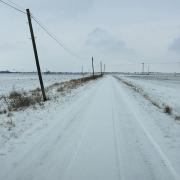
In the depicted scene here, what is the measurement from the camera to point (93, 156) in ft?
21.7

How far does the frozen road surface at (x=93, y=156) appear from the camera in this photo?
546cm

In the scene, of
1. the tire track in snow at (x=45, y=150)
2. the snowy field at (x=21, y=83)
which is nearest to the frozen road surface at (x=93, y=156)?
the tire track in snow at (x=45, y=150)

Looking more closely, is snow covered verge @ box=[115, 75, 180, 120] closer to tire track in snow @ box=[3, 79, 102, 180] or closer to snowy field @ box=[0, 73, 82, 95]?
tire track in snow @ box=[3, 79, 102, 180]

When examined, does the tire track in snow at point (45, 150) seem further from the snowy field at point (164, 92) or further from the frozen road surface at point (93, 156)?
the snowy field at point (164, 92)

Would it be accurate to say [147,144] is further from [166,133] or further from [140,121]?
[140,121]

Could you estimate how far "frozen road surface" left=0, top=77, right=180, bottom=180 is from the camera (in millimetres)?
5461

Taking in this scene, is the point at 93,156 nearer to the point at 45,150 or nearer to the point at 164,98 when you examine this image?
the point at 45,150

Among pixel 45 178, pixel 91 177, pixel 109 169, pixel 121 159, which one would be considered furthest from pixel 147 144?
pixel 45 178

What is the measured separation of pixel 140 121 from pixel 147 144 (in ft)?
11.7

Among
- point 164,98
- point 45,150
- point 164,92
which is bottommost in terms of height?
point 164,92

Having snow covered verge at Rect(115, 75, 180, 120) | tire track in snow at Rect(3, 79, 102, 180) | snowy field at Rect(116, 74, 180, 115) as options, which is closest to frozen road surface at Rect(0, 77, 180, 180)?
tire track in snow at Rect(3, 79, 102, 180)

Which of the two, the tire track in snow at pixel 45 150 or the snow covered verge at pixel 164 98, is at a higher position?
the tire track in snow at pixel 45 150

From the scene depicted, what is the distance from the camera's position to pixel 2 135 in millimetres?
8898

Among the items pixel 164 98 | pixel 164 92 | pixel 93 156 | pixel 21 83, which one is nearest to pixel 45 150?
pixel 93 156
